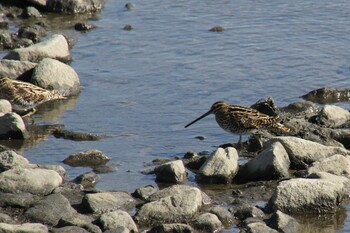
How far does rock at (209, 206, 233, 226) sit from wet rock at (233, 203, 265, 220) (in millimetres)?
98

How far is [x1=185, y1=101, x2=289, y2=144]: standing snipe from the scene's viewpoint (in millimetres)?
14773

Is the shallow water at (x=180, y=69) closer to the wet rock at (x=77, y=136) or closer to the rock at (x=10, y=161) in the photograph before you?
the wet rock at (x=77, y=136)

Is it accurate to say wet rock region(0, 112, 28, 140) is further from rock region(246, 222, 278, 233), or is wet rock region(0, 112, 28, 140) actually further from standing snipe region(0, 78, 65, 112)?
rock region(246, 222, 278, 233)

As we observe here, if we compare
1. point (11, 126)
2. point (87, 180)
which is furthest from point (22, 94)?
point (87, 180)

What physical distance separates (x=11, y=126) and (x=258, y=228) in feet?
16.0

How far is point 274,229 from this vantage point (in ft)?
37.8

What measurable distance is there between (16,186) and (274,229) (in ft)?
10.3

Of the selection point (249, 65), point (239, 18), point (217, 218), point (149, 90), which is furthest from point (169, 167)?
point (239, 18)

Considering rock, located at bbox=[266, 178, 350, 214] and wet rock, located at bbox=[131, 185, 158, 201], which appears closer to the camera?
rock, located at bbox=[266, 178, 350, 214]

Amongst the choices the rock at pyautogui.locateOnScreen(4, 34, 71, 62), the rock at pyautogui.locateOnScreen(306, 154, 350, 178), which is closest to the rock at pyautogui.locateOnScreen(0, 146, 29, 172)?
the rock at pyautogui.locateOnScreen(306, 154, 350, 178)

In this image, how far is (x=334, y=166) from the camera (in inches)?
522

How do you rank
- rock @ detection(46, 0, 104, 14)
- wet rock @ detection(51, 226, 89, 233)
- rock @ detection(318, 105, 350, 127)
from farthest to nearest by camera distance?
rock @ detection(46, 0, 104, 14)
rock @ detection(318, 105, 350, 127)
wet rock @ detection(51, 226, 89, 233)

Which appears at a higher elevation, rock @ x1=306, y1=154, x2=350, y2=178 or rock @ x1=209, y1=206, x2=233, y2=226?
rock @ x1=306, y1=154, x2=350, y2=178

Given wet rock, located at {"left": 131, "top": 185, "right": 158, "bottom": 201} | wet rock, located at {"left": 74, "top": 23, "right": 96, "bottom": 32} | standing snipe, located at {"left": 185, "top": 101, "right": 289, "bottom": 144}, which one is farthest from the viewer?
wet rock, located at {"left": 74, "top": 23, "right": 96, "bottom": 32}
